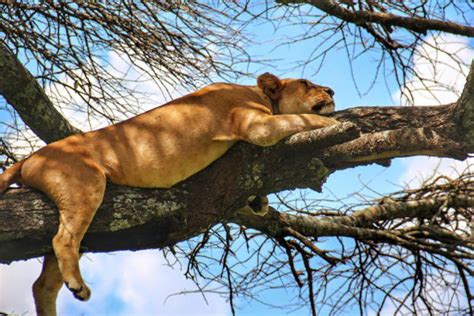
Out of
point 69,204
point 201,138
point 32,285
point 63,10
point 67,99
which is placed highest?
point 63,10

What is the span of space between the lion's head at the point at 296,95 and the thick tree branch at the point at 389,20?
621 mm

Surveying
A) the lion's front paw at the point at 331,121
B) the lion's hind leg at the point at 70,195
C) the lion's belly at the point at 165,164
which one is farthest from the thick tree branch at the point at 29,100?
the lion's front paw at the point at 331,121

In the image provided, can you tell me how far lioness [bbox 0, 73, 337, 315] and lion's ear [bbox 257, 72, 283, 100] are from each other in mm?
80

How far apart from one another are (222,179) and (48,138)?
1862mm

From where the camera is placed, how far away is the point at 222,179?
4.81 m

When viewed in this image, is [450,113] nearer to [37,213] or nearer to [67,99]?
[37,213]

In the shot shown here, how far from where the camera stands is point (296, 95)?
18.4 feet

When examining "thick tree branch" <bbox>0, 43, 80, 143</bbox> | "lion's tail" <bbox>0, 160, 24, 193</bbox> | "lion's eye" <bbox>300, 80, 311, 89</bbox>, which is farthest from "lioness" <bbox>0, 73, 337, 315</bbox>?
"thick tree branch" <bbox>0, 43, 80, 143</bbox>

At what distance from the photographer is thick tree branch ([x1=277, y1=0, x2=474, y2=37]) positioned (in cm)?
523

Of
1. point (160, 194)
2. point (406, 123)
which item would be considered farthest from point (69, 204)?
point (406, 123)

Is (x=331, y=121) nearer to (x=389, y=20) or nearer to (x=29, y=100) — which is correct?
(x=389, y=20)

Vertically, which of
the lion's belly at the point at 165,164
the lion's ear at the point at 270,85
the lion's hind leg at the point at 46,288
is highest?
the lion's ear at the point at 270,85

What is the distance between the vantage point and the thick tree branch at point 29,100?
538 cm

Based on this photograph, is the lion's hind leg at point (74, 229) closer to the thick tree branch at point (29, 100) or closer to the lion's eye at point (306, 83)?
the thick tree branch at point (29, 100)
